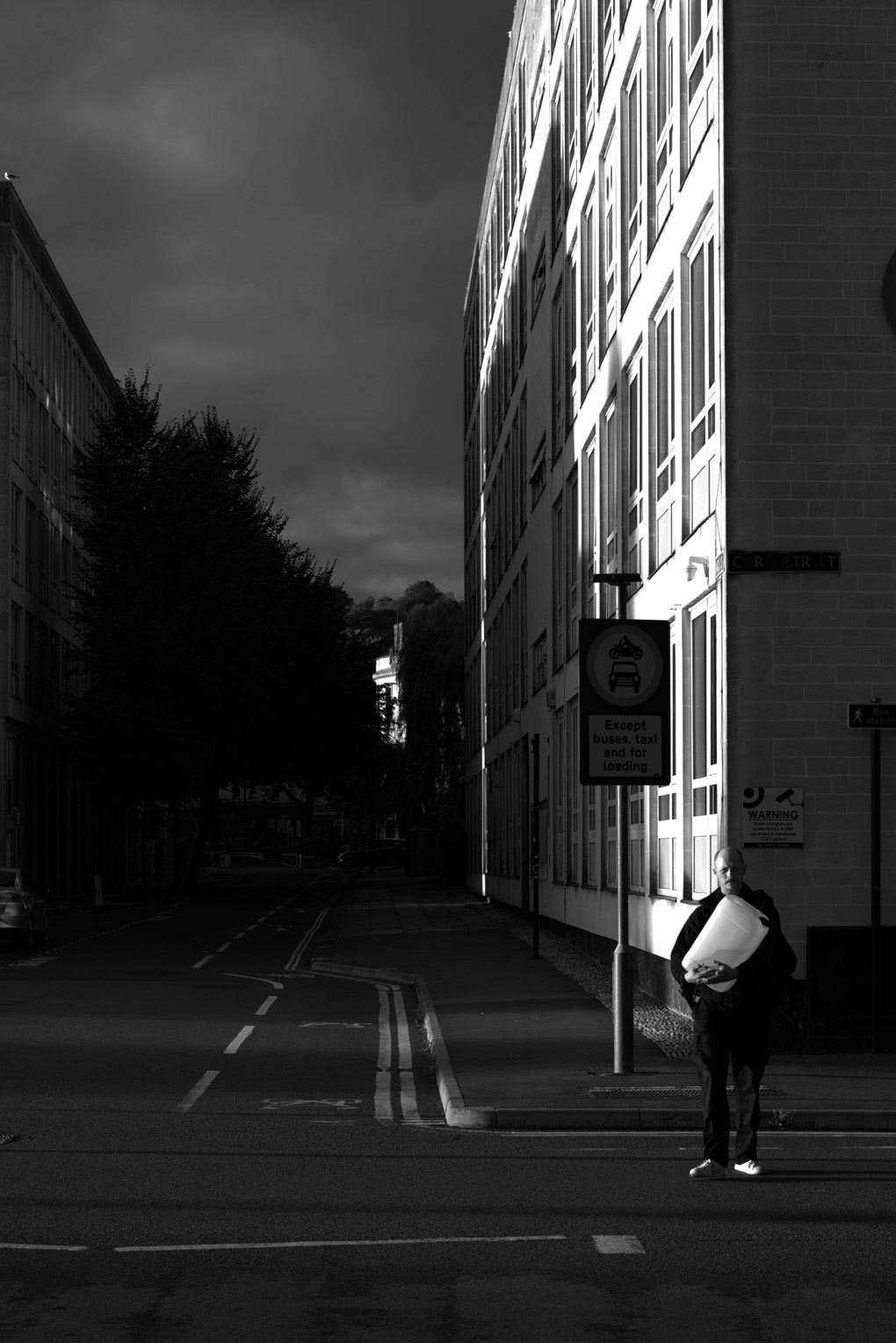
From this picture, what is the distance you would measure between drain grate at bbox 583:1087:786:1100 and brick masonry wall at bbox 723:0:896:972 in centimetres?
313

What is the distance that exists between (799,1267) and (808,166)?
11.1m

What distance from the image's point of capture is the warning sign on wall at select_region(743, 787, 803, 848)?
48.8 feet

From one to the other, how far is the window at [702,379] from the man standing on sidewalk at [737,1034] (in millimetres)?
7597

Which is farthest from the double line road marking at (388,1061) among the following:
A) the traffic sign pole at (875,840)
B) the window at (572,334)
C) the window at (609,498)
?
the window at (572,334)

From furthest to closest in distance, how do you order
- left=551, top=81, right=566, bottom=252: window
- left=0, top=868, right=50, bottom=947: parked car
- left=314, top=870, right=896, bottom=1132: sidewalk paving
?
left=551, top=81, right=566, bottom=252: window < left=0, top=868, right=50, bottom=947: parked car < left=314, top=870, right=896, bottom=1132: sidewalk paving

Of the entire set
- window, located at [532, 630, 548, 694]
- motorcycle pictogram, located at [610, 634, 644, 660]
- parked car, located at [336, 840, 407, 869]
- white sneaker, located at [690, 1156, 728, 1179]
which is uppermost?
window, located at [532, 630, 548, 694]

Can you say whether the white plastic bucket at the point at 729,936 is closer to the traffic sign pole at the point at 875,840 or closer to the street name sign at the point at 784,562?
the traffic sign pole at the point at 875,840

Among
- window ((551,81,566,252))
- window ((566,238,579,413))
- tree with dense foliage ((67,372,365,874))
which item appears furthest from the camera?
tree with dense foliage ((67,372,365,874))

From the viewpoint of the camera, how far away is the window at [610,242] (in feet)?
78.4

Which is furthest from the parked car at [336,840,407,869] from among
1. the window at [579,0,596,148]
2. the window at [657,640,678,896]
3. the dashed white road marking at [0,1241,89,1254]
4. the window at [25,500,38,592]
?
the dashed white road marking at [0,1241,89,1254]

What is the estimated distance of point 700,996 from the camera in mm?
9203

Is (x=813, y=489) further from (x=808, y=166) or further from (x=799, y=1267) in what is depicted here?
(x=799, y=1267)

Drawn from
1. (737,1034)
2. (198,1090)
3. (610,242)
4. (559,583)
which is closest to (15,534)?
(559,583)

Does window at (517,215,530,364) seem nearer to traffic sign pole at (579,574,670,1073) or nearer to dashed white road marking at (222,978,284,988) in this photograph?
dashed white road marking at (222,978,284,988)
